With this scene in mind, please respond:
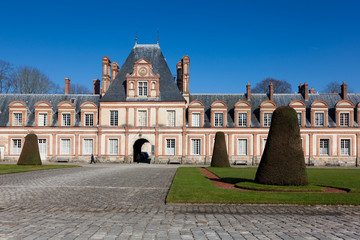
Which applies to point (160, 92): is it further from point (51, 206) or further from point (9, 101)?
point (51, 206)

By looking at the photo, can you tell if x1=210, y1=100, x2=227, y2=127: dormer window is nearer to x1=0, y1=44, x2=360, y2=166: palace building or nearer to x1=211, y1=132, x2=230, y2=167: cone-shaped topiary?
x1=0, y1=44, x2=360, y2=166: palace building

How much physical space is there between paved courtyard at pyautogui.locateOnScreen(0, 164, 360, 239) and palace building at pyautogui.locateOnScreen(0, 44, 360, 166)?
25536mm

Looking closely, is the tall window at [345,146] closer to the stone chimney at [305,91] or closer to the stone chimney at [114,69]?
the stone chimney at [305,91]

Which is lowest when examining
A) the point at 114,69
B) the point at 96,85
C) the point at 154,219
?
the point at 154,219

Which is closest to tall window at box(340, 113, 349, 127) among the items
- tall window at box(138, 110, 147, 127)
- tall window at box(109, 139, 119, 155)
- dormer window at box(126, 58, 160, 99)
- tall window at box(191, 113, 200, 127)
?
tall window at box(191, 113, 200, 127)

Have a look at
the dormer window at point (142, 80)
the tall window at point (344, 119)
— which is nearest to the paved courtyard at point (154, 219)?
the dormer window at point (142, 80)

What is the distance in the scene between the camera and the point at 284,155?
1350 centimetres

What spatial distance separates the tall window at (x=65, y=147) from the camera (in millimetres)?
37594

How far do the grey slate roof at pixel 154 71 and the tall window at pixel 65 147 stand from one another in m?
6.20

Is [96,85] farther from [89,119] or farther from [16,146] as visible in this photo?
[16,146]

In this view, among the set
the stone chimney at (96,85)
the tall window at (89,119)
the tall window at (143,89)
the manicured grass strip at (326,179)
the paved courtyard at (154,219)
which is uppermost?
the stone chimney at (96,85)

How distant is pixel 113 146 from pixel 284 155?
26.5 metres

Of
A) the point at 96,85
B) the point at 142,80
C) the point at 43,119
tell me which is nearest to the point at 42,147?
the point at 43,119

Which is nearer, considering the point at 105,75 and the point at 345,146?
the point at 345,146
